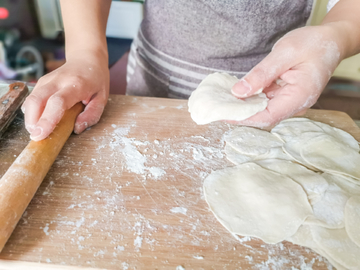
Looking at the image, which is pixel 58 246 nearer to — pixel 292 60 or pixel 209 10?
pixel 292 60

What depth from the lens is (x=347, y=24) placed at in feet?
3.38

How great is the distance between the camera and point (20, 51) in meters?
2.70

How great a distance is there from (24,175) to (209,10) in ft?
3.14

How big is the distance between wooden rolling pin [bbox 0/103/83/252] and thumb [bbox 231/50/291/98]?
0.64 m

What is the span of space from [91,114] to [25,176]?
0.38 m

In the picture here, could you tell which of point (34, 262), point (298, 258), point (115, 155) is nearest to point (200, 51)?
point (115, 155)

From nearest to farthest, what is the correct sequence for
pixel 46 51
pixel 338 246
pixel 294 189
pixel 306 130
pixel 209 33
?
pixel 338 246, pixel 294 189, pixel 306 130, pixel 209 33, pixel 46 51

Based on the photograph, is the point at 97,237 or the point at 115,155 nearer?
the point at 97,237

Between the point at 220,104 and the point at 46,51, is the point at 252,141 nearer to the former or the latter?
the point at 220,104

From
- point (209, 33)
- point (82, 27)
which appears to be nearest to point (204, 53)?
point (209, 33)

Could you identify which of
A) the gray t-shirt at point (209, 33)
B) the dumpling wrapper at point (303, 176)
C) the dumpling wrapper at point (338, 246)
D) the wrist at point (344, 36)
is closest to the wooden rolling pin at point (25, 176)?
the gray t-shirt at point (209, 33)

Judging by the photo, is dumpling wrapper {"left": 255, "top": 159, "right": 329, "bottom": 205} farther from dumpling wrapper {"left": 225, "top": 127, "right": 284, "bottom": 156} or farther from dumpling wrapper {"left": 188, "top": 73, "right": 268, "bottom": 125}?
dumpling wrapper {"left": 188, "top": 73, "right": 268, "bottom": 125}

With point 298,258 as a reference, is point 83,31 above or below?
above

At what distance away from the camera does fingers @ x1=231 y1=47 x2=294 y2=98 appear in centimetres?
87
